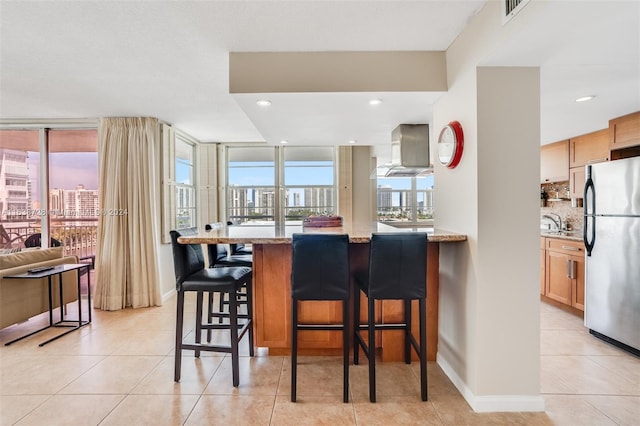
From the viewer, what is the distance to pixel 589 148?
3.77m

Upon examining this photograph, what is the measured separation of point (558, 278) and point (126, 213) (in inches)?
218

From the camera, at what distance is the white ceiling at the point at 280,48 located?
1744 millimetres

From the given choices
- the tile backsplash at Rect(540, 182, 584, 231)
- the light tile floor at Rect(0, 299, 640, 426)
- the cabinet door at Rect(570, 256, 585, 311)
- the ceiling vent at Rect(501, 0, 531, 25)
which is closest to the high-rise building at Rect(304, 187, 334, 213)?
the light tile floor at Rect(0, 299, 640, 426)

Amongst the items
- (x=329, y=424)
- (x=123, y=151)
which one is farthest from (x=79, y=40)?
(x=329, y=424)

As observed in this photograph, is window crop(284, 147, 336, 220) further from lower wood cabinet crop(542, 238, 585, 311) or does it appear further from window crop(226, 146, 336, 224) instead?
lower wood cabinet crop(542, 238, 585, 311)

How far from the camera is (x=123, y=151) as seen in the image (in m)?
4.00

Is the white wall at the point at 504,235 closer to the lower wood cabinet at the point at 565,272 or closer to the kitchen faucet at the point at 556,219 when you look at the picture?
the lower wood cabinet at the point at 565,272

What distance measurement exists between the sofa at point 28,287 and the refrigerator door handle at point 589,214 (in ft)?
18.3

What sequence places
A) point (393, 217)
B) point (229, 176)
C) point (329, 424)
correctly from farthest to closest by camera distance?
point (393, 217), point (229, 176), point (329, 424)

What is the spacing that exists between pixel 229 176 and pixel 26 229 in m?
2.96

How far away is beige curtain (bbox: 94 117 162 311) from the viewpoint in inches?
156

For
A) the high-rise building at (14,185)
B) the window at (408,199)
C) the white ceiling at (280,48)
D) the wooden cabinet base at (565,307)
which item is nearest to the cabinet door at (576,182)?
the white ceiling at (280,48)

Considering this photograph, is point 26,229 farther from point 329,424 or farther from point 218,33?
point 329,424

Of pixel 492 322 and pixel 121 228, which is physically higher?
pixel 121 228
